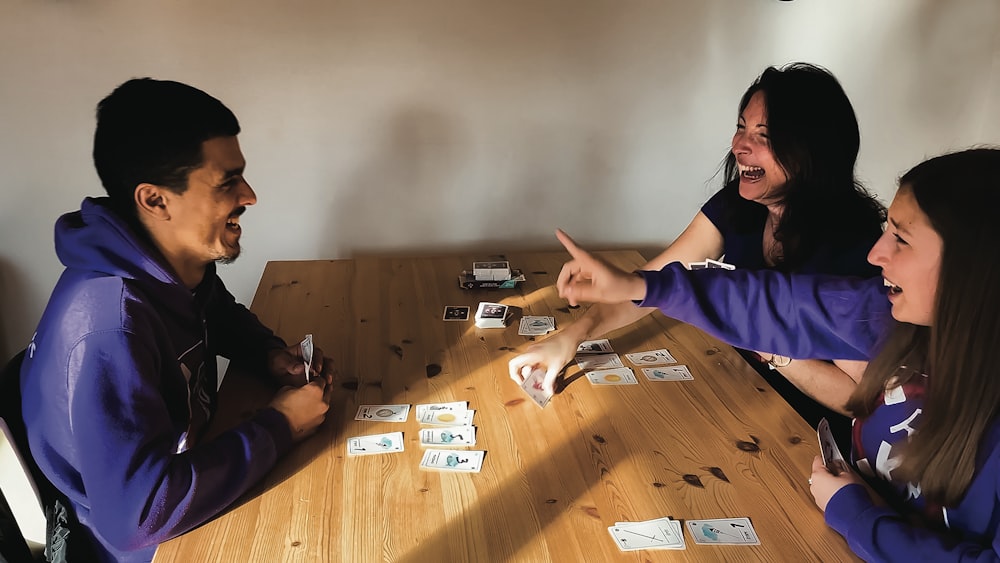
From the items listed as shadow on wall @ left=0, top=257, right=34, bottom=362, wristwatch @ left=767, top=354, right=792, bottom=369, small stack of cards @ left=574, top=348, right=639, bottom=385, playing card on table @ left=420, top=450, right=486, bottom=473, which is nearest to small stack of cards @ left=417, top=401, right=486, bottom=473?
playing card on table @ left=420, top=450, right=486, bottom=473

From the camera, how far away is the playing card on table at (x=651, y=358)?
1947mm

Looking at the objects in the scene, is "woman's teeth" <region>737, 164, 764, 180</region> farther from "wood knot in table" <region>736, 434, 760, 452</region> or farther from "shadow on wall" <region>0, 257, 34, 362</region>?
"shadow on wall" <region>0, 257, 34, 362</region>

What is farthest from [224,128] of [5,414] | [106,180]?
[5,414]

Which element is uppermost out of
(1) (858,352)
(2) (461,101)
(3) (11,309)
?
(2) (461,101)

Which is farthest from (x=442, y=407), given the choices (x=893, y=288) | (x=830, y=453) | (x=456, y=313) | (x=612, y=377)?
(x=893, y=288)

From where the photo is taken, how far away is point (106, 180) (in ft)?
4.99

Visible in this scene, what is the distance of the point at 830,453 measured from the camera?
4.73ft

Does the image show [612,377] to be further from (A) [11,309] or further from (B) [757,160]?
(A) [11,309]

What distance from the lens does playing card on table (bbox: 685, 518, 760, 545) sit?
129 cm

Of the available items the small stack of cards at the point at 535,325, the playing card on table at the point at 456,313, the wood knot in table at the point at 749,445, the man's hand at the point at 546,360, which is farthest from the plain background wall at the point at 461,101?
the wood knot in table at the point at 749,445

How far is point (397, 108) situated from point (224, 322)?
1.16 m

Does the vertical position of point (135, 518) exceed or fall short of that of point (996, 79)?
it falls short

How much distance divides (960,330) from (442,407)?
1.04 metres

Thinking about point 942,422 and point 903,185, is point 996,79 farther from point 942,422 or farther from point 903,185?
point 942,422
